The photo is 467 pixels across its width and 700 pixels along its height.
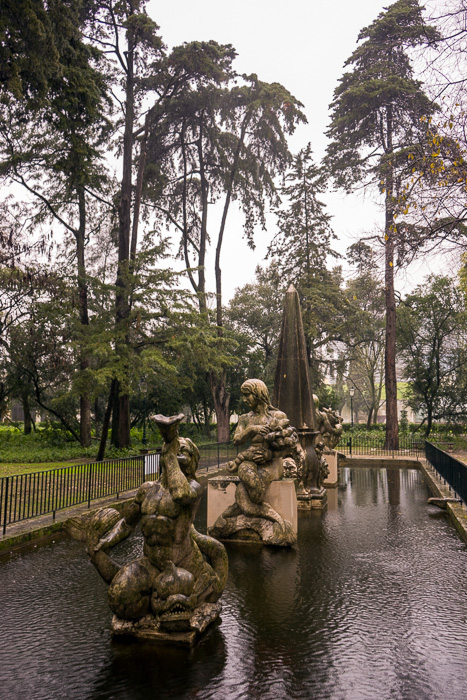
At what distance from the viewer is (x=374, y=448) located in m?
27.2

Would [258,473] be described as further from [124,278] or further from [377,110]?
[377,110]

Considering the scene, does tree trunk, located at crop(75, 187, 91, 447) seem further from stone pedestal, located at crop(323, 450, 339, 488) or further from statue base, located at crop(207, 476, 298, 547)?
statue base, located at crop(207, 476, 298, 547)

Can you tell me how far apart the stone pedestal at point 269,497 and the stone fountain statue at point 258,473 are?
100 mm

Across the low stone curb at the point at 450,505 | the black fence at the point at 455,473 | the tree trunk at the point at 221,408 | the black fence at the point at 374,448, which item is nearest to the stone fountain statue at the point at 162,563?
the low stone curb at the point at 450,505

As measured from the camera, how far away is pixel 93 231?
29625mm

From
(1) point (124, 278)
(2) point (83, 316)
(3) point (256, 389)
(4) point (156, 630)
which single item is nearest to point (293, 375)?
(3) point (256, 389)

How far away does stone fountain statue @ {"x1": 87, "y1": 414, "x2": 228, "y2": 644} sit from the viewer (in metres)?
4.32

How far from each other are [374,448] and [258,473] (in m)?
21.2

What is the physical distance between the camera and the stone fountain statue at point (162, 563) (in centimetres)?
432

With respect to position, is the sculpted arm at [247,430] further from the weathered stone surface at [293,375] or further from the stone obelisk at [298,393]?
the weathered stone surface at [293,375]

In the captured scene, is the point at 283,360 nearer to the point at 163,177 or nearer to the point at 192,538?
the point at 192,538

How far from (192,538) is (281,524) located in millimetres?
3066

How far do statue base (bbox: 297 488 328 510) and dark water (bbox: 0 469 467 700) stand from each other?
9.10ft

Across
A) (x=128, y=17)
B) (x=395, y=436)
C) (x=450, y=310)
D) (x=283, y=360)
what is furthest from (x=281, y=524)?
(x=450, y=310)
